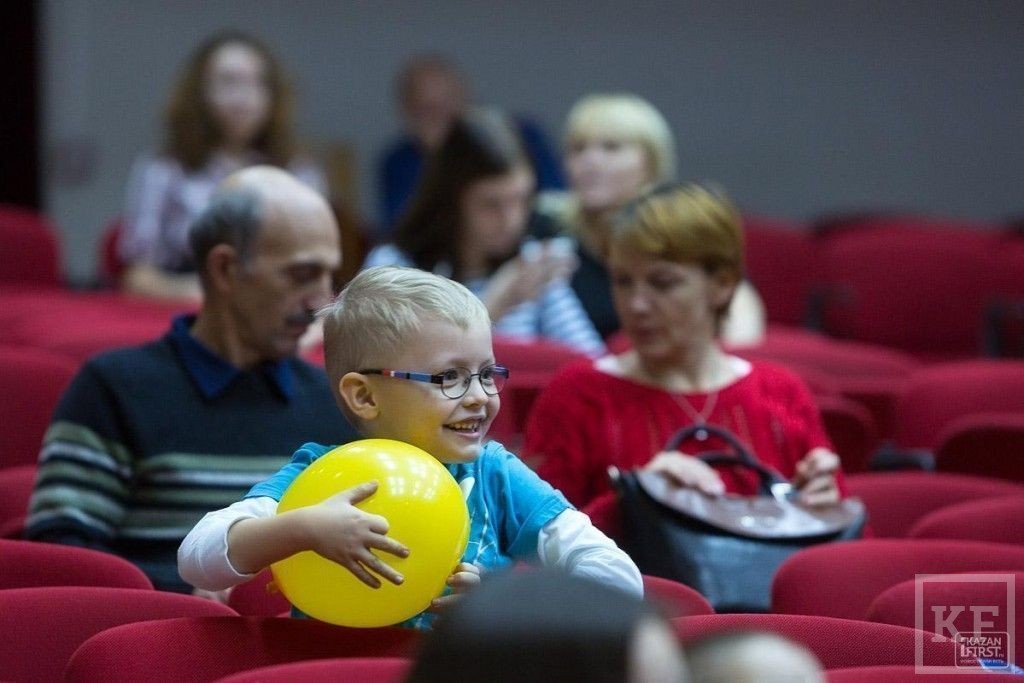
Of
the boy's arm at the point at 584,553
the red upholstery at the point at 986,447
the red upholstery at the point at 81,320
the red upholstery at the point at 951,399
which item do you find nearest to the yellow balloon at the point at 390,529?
the boy's arm at the point at 584,553

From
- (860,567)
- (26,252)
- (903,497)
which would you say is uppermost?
(860,567)

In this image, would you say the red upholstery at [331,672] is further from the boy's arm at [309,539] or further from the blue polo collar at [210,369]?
the blue polo collar at [210,369]

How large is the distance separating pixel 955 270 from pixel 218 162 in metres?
3.06

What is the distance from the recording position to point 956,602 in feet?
7.29

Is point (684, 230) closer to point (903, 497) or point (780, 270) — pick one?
point (903, 497)

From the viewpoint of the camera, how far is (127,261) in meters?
5.26

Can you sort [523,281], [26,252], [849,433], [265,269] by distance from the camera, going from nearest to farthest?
[265,269]
[849,433]
[523,281]
[26,252]

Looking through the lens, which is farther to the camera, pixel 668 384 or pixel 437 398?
pixel 668 384

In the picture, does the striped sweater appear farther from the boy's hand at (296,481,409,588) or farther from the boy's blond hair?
the boy's hand at (296,481,409,588)

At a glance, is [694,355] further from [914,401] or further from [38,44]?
[38,44]

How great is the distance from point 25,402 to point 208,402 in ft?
2.38

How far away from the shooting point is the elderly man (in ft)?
8.65

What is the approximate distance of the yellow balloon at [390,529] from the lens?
175 cm

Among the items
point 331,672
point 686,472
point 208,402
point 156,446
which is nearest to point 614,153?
point 686,472
